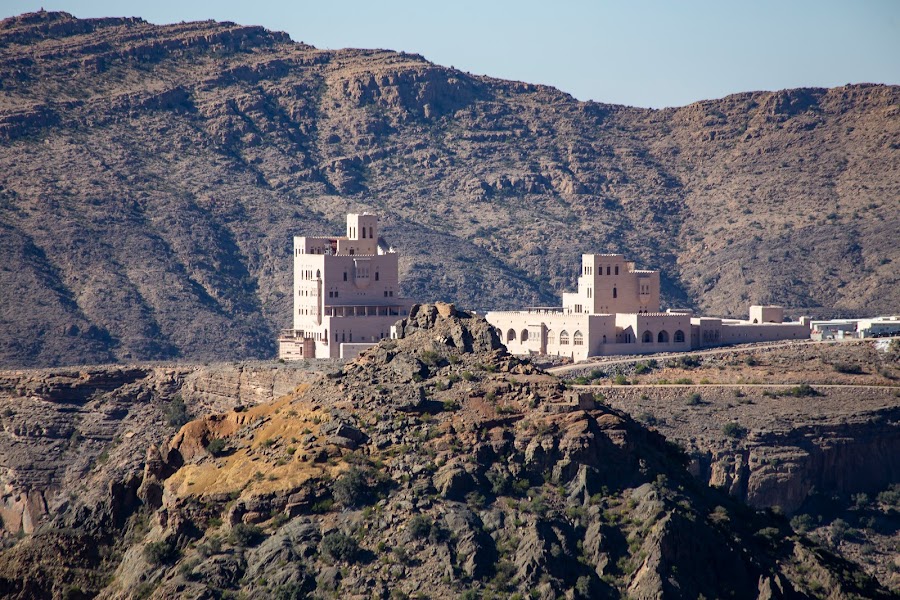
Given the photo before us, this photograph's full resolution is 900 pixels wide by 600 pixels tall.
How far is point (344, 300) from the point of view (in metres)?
120

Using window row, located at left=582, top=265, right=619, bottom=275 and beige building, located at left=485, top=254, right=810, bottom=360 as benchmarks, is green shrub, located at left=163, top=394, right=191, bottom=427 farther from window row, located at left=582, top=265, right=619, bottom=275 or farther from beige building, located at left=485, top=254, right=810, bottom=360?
window row, located at left=582, top=265, right=619, bottom=275

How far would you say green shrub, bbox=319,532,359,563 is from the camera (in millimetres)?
63969

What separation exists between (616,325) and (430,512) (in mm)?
55312

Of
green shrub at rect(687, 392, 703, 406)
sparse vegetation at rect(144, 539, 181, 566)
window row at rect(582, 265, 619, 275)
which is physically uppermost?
window row at rect(582, 265, 619, 275)

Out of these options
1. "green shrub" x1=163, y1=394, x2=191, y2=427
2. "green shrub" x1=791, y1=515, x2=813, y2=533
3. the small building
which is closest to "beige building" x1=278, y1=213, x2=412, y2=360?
"green shrub" x1=163, y1=394, x2=191, y2=427

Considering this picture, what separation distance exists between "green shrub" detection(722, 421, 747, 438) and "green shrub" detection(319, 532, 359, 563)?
45506mm

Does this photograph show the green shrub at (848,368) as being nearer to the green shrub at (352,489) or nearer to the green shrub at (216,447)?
the green shrub at (216,447)

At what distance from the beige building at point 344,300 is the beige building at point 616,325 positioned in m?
6.64

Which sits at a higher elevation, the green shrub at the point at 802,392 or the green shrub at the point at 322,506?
the green shrub at the point at 802,392

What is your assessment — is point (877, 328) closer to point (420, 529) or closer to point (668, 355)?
point (668, 355)

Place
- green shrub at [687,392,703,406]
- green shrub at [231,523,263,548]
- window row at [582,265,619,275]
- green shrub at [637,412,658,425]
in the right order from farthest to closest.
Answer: window row at [582,265,619,275]
green shrub at [687,392,703,406]
green shrub at [637,412,658,425]
green shrub at [231,523,263,548]

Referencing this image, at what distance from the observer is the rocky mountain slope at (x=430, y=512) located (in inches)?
2486

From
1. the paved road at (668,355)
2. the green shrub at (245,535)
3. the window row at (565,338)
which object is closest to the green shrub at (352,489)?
the green shrub at (245,535)

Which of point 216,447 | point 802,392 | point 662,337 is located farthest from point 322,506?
point 662,337
